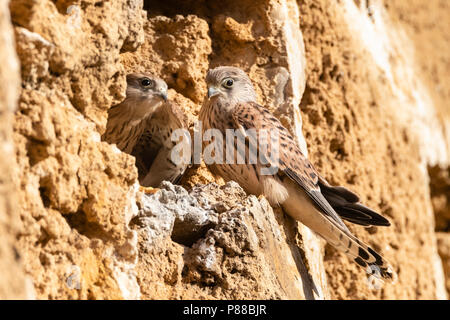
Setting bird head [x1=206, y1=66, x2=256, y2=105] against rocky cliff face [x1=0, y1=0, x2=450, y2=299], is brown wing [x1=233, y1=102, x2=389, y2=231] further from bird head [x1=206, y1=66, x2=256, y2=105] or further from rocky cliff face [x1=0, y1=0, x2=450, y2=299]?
rocky cliff face [x1=0, y1=0, x2=450, y2=299]

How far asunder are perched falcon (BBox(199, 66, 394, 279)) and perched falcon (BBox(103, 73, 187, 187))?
0.27m

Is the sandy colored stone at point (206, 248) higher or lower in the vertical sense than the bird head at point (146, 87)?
lower

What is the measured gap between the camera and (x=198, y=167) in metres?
5.42

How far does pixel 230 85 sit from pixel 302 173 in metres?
0.75

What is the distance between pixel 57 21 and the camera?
3.17 metres

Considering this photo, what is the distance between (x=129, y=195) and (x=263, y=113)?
1600mm

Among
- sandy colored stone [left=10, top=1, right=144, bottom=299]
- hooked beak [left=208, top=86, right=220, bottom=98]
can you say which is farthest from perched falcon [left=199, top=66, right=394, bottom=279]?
sandy colored stone [left=10, top=1, right=144, bottom=299]

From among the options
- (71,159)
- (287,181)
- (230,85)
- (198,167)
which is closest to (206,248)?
(71,159)

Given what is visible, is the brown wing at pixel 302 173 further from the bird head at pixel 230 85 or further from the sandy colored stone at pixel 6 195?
the sandy colored stone at pixel 6 195

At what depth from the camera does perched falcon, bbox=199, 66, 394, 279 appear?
4.74 meters

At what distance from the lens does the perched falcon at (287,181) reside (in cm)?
474

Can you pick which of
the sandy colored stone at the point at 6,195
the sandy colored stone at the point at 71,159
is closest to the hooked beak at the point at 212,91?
the sandy colored stone at the point at 71,159

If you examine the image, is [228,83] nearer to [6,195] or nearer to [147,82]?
[147,82]

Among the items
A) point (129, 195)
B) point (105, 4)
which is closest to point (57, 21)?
point (105, 4)
